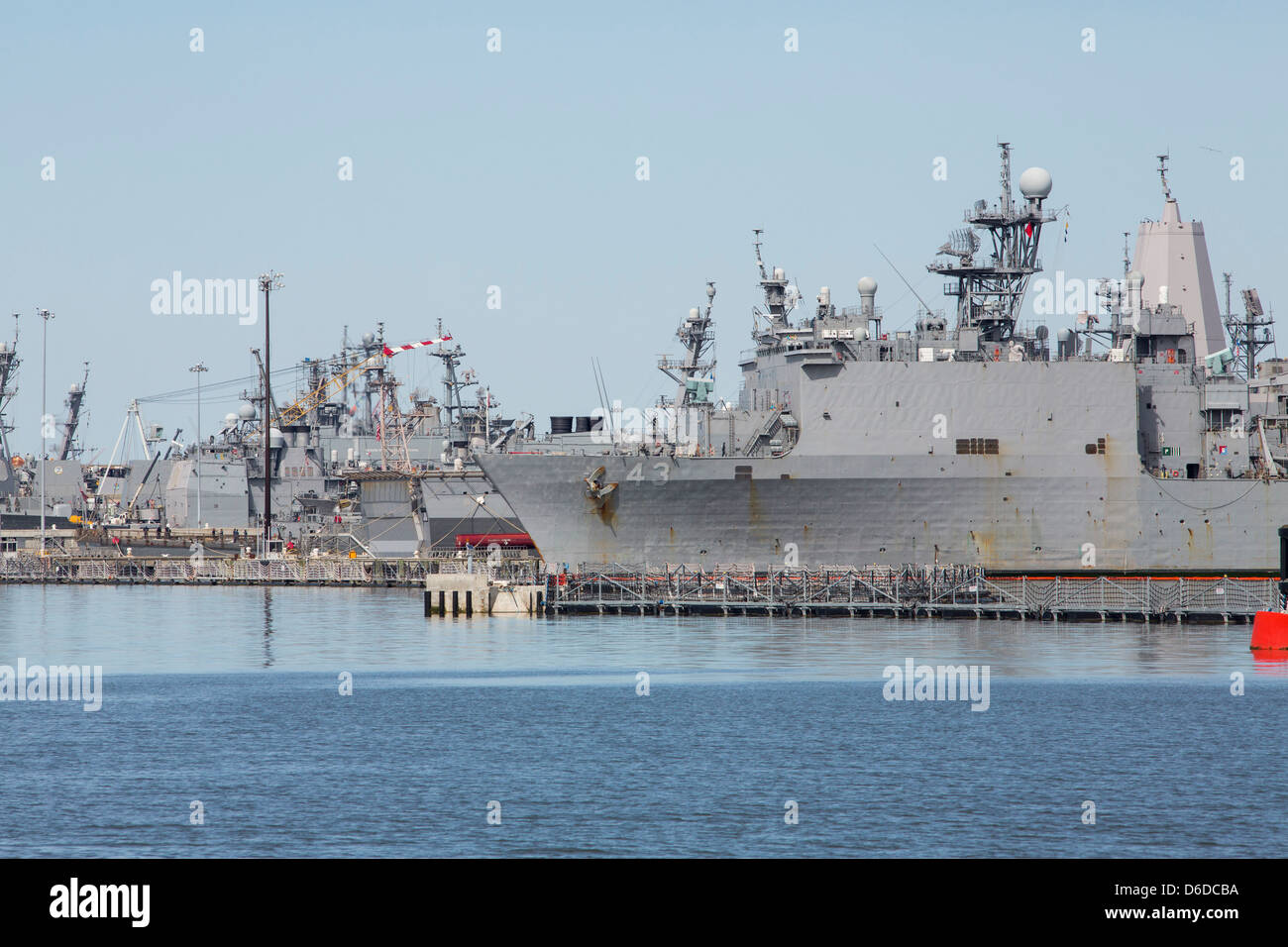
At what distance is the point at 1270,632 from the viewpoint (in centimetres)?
4238

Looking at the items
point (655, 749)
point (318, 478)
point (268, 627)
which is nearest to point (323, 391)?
point (318, 478)

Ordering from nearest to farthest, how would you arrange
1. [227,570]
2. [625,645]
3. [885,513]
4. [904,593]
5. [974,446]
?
[625,645] < [904,593] < [885,513] < [974,446] < [227,570]

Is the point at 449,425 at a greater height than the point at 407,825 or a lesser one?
greater

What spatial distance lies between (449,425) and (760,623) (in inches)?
2308

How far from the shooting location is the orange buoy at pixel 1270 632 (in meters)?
41.9

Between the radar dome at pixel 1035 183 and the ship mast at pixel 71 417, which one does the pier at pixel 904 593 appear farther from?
the ship mast at pixel 71 417

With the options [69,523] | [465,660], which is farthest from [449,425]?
[465,660]

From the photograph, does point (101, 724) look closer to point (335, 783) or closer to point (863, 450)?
point (335, 783)

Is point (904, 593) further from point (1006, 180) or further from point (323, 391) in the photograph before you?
point (323, 391)

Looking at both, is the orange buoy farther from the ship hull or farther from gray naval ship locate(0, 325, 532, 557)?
gray naval ship locate(0, 325, 532, 557)

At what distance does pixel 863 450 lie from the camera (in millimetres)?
51906

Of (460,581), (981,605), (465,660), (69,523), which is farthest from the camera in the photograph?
(69,523)

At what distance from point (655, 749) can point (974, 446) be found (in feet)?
91.1
